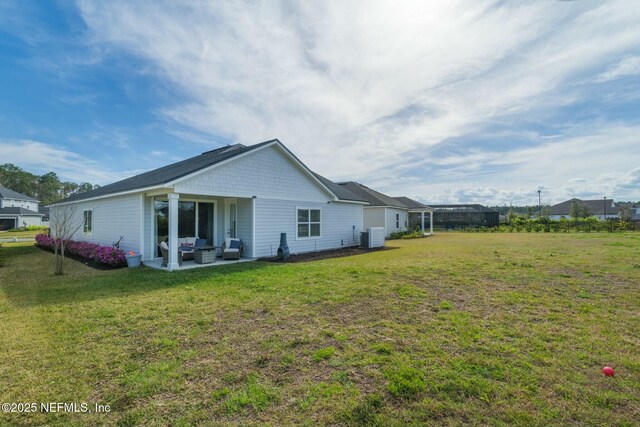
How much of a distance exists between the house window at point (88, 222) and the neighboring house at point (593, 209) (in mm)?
71753

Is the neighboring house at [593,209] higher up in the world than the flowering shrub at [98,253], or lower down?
higher up

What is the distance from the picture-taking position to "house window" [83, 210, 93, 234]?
1569cm

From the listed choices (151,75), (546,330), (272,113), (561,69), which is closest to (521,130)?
Answer: (561,69)

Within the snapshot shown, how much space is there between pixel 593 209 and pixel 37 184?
12244 centimetres

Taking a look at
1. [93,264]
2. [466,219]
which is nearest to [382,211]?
[466,219]

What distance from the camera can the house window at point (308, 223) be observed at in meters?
14.4

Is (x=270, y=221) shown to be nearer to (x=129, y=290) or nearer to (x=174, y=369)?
(x=129, y=290)

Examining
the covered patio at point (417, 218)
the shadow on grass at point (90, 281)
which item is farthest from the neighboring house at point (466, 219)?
the shadow on grass at point (90, 281)

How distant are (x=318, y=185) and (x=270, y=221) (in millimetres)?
3638

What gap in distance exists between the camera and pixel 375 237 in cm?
1686

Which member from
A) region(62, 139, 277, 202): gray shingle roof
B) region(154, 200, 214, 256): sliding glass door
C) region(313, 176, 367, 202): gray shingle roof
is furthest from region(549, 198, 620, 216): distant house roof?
region(154, 200, 214, 256): sliding glass door

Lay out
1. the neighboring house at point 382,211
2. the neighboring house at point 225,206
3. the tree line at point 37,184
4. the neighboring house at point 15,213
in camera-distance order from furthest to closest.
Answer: the tree line at point 37,184 < the neighboring house at point 15,213 < the neighboring house at point 382,211 < the neighboring house at point 225,206

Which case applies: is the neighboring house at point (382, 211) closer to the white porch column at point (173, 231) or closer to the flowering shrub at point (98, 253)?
the white porch column at point (173, 231)

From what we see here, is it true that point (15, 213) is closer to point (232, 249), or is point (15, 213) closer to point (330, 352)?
point (232, 249)
